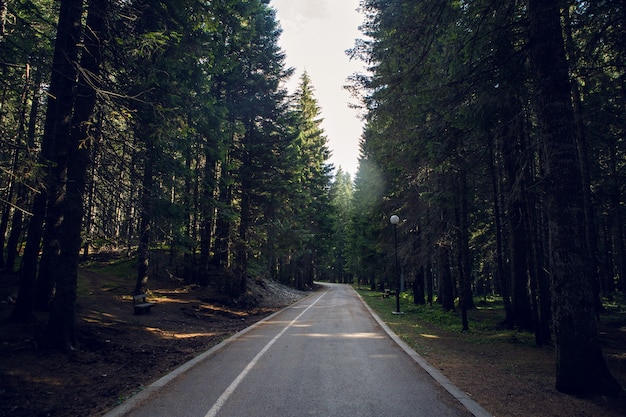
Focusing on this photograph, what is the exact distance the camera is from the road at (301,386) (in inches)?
188

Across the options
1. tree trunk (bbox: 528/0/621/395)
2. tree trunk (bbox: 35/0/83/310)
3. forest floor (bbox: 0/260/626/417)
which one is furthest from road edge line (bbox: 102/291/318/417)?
tree trunk (bbox: 528/0/621/395)

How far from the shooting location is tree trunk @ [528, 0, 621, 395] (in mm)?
5457

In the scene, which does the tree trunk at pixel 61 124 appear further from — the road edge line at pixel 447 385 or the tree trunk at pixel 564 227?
the tree trunk at pixel 564 227

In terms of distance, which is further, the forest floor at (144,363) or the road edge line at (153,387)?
the forest floor at (144,363)

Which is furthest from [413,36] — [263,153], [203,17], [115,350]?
[263,153]

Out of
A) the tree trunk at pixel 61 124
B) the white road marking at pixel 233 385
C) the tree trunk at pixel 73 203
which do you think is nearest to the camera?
the white road marking at pixel 233 385

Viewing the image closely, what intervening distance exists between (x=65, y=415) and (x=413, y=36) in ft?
31.2

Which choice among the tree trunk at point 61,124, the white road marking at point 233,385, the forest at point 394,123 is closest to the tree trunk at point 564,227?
the forest at point 394,123

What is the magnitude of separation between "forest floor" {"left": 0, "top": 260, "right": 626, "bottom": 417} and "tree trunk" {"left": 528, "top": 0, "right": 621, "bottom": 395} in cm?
40

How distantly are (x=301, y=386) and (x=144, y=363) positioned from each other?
14.0 feet

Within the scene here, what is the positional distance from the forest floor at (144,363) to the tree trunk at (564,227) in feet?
1.30

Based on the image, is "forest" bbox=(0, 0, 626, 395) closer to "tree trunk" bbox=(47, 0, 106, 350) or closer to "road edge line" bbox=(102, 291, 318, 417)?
"tree trunk" bbox=(47, 0, 106, 350)

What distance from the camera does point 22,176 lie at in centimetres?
623

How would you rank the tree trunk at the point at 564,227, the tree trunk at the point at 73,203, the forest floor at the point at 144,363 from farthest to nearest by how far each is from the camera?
the tree trunk at the point at 73,203
the tree trunk at the point at 564,227
the forest floor at the point at 144,363
